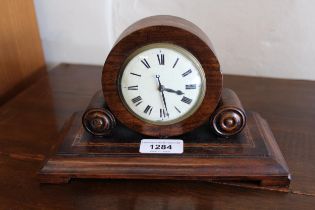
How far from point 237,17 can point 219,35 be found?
0.08m

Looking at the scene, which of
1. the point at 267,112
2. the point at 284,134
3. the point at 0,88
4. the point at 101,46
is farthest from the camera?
the point at 101,46

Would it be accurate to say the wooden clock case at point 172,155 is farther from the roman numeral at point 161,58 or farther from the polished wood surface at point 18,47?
the polished wood surface at point 18,47

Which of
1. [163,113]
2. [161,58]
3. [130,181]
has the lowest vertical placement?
[130,181]

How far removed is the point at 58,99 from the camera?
975mm

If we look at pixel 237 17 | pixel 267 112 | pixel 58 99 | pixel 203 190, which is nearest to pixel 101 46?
pixel 58 99

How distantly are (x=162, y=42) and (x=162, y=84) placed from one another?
8 cm

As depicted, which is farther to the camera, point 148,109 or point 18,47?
point 18,47

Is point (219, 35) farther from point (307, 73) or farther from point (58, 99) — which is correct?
point (58, 99)

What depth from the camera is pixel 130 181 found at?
631 mm

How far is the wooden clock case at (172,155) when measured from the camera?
0.61 metres

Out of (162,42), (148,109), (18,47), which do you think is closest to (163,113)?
(148,109)

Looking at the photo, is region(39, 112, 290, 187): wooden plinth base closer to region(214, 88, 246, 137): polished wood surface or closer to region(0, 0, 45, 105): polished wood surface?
region(214, 88, 246, 137): polished wood surface

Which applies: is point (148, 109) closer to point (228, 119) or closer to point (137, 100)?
point (137, 100)

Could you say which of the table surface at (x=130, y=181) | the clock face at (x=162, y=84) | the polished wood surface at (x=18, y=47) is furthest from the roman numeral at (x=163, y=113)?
the polished wood surface at (x=18, y=47)
